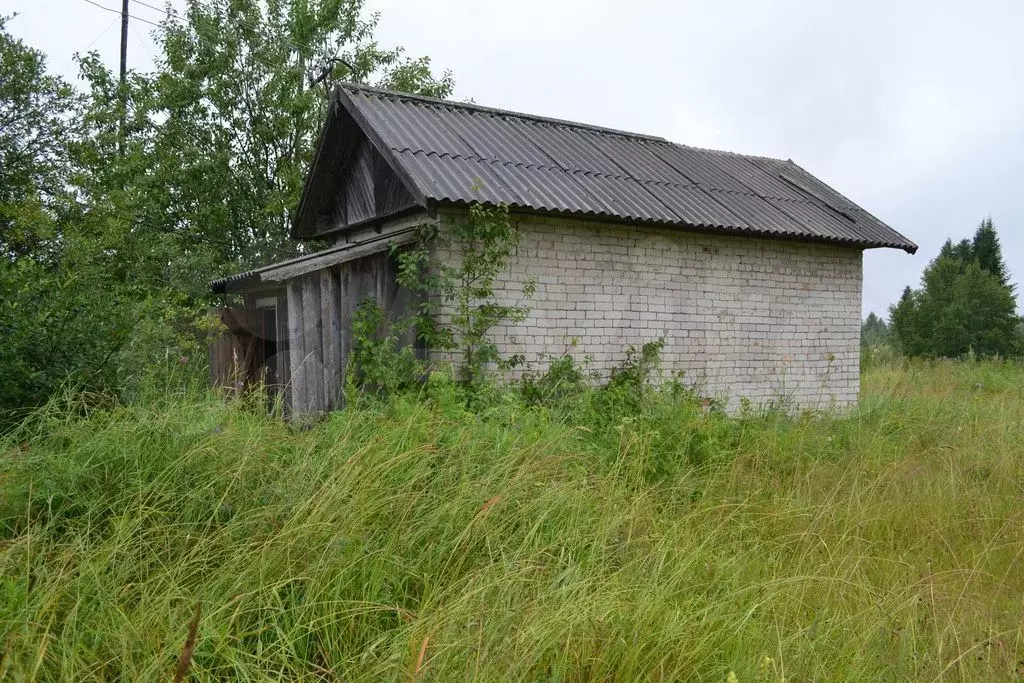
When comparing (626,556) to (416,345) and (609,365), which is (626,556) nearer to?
(416,345)

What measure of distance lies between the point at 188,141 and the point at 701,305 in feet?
42.0

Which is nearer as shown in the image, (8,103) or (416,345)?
(416,345)

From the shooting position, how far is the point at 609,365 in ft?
26.8

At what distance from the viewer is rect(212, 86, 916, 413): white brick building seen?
24.6ft

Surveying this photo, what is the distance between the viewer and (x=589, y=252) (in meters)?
8.02

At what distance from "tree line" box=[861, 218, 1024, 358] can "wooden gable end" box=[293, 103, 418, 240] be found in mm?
23312

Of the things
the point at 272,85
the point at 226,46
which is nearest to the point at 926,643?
the point at 272,85

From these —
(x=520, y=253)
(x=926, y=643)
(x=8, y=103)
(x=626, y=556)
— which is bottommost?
(x=926, y=643)

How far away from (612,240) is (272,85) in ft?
38.7

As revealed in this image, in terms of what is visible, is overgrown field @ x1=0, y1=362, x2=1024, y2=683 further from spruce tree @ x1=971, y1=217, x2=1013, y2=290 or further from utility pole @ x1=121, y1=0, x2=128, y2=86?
spruce tree @ x1=971, y1=217, x2=1013, y2=290

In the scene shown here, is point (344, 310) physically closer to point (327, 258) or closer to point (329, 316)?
point (329, 316)

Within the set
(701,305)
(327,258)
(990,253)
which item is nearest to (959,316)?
(990,253)

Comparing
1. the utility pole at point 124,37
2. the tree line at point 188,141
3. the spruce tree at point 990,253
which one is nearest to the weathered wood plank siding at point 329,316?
the tree line at point 188,141

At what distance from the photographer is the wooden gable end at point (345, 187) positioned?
8594mm
